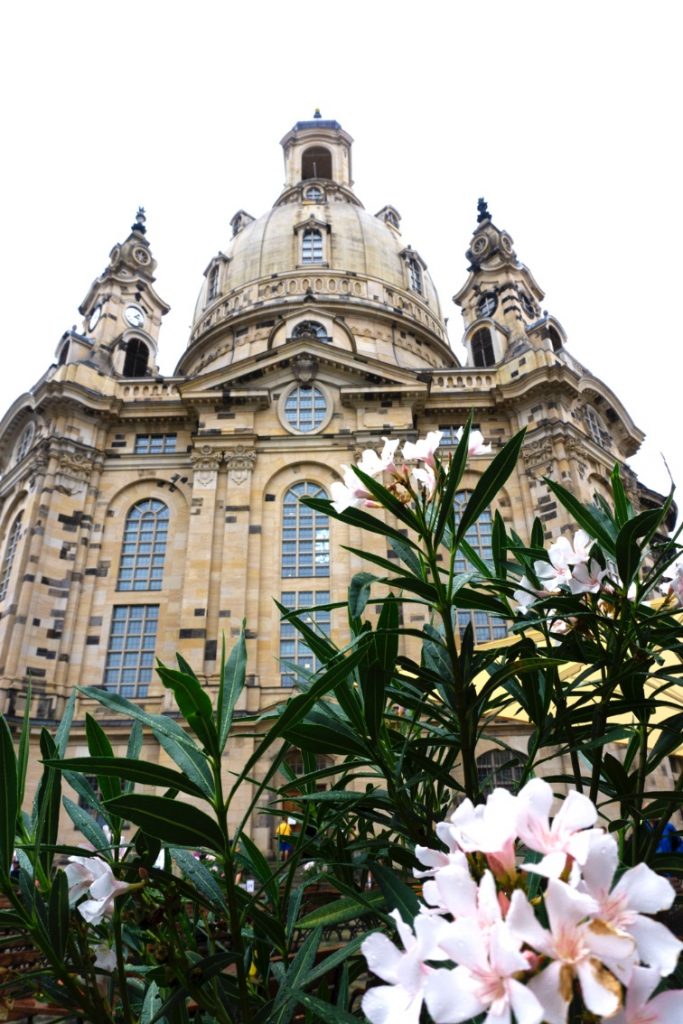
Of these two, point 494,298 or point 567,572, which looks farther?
point 494,298

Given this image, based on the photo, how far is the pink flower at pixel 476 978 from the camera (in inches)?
30.6

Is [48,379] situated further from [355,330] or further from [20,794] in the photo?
[20,794]

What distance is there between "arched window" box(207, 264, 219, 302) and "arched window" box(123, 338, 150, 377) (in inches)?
273

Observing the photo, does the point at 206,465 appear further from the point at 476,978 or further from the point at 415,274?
the point at 476,978

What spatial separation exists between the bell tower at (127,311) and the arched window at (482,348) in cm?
1282

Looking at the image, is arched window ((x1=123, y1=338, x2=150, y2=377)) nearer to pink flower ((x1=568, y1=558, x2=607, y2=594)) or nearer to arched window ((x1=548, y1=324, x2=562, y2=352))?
arched window ((x1=548, y1=324, x2=562, y2=352))

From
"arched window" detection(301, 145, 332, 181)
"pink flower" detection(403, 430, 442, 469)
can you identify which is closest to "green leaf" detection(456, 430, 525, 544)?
"pink flower" detection(403, 430, 442, 469)

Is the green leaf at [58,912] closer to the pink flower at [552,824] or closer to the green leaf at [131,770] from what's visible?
the green leaf at [131,770]

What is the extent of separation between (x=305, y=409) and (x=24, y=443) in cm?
952

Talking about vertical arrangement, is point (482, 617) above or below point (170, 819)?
above

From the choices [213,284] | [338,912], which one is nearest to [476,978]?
[338,912]

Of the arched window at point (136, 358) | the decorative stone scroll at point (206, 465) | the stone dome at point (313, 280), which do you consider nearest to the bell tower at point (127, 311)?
the arched window at point (136, 358)

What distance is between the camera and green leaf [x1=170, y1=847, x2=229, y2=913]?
6.09 ft

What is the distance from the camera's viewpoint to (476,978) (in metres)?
0.82
